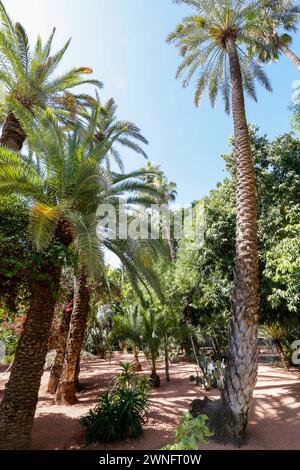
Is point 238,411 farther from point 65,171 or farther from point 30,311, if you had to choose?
point 65,171

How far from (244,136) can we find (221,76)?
16.9ft

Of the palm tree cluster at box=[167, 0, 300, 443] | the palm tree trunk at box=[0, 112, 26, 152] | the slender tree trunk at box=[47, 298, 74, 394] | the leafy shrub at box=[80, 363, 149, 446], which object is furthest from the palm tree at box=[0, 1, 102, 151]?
the leafy shrub at box=[80, 363, 149, 446]

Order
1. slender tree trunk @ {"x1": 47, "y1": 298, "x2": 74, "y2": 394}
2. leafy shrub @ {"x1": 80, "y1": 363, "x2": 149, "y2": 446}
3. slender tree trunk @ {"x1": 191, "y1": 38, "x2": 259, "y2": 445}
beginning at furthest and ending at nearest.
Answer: slender tree trunk @ {"x1": 47, "y1": 298, "x2": 74, "y2": 394}, leafy shrub @ {"x1": 80, "y1": 363, "x2": 149, "y2": 446}, slender tree trunk @ {"x1": 191, "y1": 38, "x2": 259, "y2": 445}

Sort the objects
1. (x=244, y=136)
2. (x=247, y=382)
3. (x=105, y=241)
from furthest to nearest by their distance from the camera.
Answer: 1. (x=244, y=136)
2. (x=105, y=241)
3. (x=247, y=382)

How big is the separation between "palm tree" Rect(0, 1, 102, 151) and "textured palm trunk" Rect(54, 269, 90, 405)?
18.0 ft

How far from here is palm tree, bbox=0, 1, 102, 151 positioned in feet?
32.0

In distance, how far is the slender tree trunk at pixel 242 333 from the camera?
6762 mm

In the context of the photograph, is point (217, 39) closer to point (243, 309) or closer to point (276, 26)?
point (276, 26)

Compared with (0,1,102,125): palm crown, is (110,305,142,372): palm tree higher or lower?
lower

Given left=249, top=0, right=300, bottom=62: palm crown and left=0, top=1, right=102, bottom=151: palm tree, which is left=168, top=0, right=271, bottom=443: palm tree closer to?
left=249, top=0, right=300, bottom=62: palm crown

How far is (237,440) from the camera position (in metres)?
6.65

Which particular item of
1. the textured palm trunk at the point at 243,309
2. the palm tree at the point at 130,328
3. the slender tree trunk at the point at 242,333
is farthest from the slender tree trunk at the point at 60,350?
the textured palm trunk at the point at 243,309
